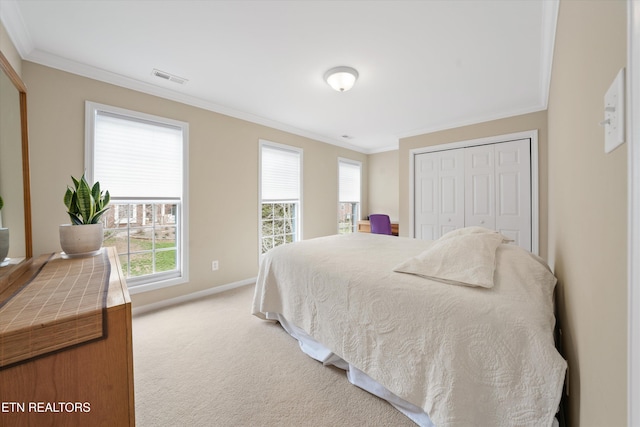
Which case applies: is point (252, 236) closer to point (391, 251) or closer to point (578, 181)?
point (391, 251)

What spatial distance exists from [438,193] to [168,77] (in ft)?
13.1

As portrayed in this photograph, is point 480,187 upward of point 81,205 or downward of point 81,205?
upward

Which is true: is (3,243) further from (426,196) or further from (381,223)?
(426,196)

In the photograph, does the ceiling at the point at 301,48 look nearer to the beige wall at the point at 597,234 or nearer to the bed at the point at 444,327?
the beige wall at the point at 597,234

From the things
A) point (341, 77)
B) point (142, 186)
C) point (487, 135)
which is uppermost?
point (341, 77)

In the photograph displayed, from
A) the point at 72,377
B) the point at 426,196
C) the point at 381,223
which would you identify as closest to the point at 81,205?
the point at 72,377

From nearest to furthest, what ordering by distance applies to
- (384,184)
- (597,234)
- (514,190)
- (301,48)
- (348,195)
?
1. (597,234)
2. (301,48)
3. (514,190)
4. (348,195)
5. (384,184)

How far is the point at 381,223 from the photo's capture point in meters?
4.56

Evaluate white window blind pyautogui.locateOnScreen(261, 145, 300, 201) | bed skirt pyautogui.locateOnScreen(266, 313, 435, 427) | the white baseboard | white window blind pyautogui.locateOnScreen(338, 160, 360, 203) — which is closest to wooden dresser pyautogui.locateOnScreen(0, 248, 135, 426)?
bed skirt pyautogui.locateOnScreen(266, 313, 435, 427)

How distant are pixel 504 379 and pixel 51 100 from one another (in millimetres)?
3722

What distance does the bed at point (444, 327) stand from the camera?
3.25 ft

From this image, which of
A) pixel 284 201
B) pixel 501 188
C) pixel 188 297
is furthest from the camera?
pixel 284 201

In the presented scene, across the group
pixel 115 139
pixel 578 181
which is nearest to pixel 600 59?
pixel 578 181

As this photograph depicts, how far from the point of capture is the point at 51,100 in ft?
7.10
